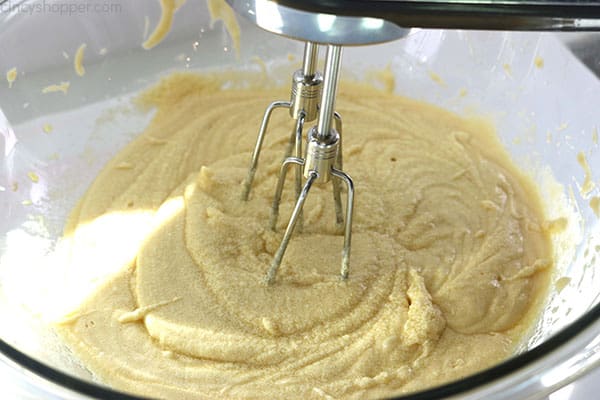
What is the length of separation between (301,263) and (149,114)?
1.70ft

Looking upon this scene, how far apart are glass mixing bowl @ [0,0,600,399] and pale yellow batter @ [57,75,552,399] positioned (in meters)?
0.04

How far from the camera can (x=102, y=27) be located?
1241 millimetres

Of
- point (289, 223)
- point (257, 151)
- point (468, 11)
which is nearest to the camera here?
point (468, 11)

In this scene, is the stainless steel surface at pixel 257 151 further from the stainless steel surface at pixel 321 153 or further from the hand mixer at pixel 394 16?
the hand mixer at pixel 394 16

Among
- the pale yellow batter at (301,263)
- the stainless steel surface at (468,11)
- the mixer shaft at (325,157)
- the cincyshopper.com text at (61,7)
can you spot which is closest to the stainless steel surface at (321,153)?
the mixer shaft at (325,157)

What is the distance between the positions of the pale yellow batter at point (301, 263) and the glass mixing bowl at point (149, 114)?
0.04 meters

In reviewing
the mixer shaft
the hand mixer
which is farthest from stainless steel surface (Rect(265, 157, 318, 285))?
the hand mixer

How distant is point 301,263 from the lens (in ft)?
3.43

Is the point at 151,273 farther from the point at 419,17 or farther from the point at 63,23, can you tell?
the point at 419,17

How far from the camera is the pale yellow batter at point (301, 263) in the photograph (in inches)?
35.9

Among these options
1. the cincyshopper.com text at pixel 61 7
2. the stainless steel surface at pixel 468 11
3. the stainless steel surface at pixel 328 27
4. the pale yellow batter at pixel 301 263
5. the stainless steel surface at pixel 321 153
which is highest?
the stainless steel surface at pixel 468 11

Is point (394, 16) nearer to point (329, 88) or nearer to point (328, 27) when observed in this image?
point (328, 27)

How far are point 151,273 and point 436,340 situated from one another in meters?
0.44

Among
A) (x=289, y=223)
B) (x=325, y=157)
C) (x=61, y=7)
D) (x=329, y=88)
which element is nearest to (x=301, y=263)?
(x=289, y=223)
